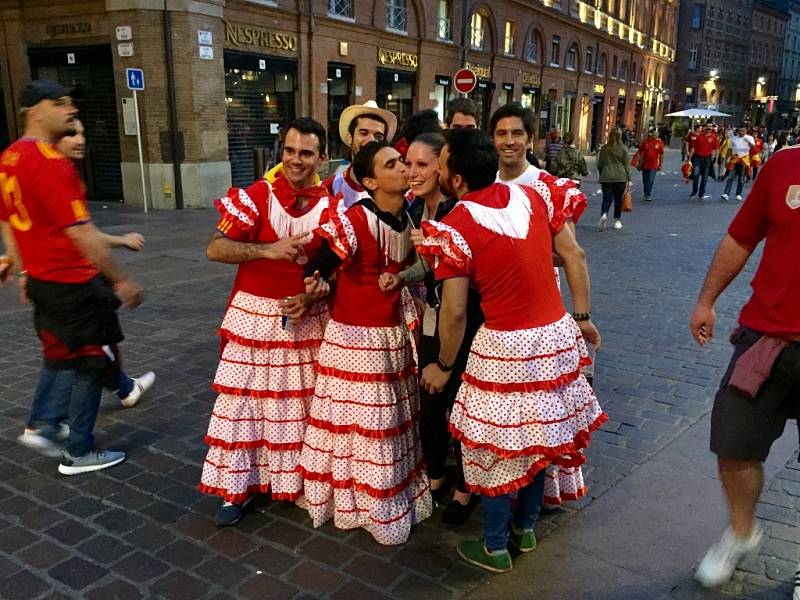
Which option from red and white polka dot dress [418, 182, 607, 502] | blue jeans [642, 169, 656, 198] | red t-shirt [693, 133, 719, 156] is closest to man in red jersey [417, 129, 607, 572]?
red and white polka dot dress [418, 182, 607, 502]

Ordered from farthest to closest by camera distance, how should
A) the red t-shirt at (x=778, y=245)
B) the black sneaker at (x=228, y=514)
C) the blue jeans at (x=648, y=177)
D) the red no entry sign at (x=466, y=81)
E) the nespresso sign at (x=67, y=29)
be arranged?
1. the blue jeans at (x=648, y=177)
2. the red no entry sign at (x=466, y=81)
3. the nespresso sign at (x=67, y=29)
4. the black sneaker at (x=228, y=514)
5. the red t-shirt at (x=778, y=245)

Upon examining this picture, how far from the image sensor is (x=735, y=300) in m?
7.67

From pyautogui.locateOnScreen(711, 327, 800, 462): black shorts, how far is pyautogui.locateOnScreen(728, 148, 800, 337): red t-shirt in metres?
0.10

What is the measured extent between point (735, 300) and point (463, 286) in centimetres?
611

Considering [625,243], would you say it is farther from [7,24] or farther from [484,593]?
[7,24]

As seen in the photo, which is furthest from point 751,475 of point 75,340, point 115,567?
point 75,340

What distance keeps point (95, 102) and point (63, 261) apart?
13.5 meters

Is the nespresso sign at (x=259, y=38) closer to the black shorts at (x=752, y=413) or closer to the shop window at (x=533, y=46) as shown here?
the black shorts at (x=752, y=413)

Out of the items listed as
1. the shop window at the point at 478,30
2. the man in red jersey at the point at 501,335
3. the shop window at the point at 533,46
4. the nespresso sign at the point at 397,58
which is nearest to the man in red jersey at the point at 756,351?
the man in red jersey at the point at 501,335

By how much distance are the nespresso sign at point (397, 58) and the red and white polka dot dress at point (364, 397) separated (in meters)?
19.3

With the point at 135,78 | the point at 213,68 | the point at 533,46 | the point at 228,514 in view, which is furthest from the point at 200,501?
the point at 533,46

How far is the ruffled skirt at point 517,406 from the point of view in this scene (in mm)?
2713

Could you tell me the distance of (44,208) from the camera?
10.9 feet

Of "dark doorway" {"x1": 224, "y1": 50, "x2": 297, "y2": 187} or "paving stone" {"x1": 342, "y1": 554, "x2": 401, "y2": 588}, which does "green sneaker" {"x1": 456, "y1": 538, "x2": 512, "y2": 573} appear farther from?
"dark doorway" {"x1": 224, "y1": 50, "x2": 297, "y2": 187}
